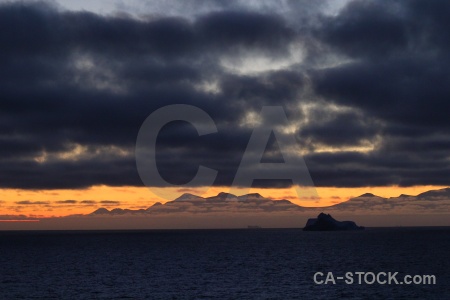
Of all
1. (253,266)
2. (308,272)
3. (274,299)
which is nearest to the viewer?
(274,299)

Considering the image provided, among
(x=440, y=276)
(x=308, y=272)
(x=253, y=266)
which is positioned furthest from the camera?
Answer: (x=253, y=266)

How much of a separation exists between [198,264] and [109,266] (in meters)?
22.6

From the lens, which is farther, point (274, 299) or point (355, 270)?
point (355, 270)

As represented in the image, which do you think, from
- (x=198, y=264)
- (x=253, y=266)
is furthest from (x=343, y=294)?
(x=198, y=264)

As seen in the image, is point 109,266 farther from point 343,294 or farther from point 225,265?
point 343,294

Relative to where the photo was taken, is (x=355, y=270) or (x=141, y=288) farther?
(x=355, y=270)

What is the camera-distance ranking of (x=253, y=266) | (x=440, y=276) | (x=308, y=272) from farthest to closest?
(x=253, y=266) < (x=308, y=272) < (x=440, y=276)

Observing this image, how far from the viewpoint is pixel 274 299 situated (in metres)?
83.7

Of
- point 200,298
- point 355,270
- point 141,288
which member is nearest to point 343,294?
point 200,298

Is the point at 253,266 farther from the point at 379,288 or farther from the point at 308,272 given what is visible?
the point at 379,288

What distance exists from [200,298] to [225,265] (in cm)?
5915

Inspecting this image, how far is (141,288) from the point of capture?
9794 cm

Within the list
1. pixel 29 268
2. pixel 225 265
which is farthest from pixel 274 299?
pixel 29 268

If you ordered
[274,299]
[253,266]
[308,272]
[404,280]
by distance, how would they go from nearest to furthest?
1. [274,299]
2. [404,280]
3. [308,272]
4. [253,266]
